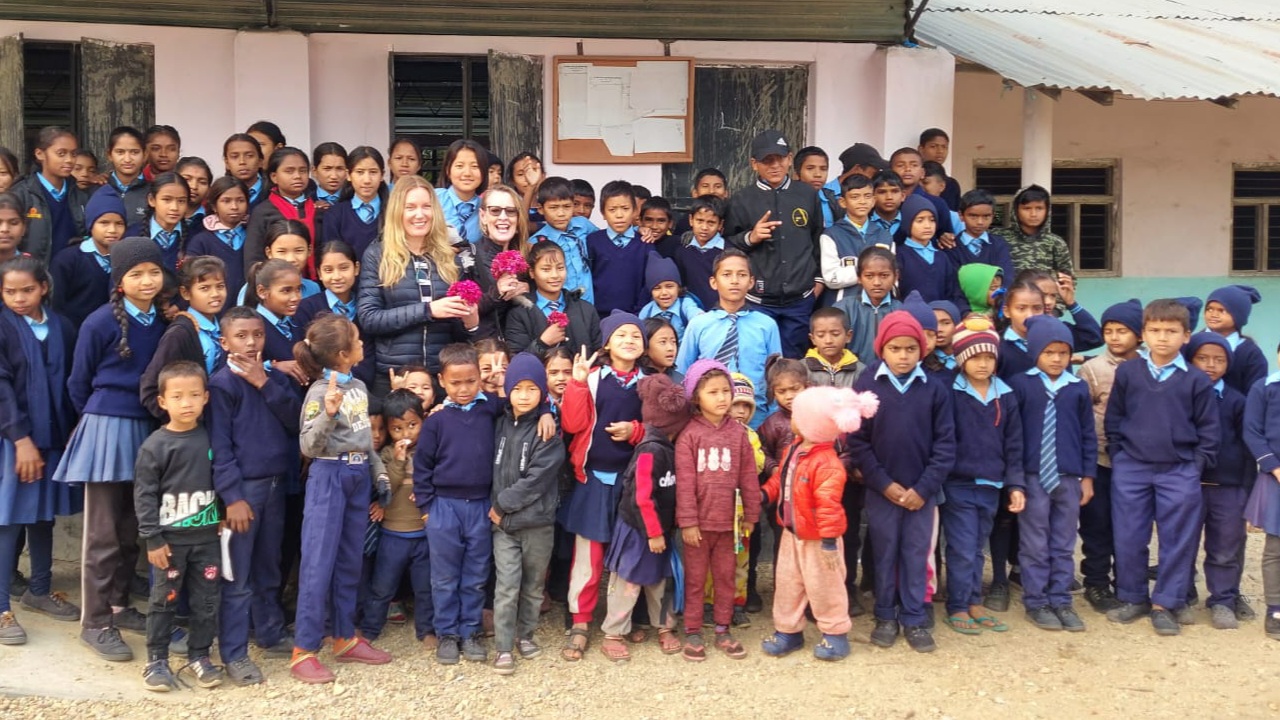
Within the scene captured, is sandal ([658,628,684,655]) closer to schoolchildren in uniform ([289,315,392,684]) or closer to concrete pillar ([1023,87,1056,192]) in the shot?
schoolchildren in uniform ([289,315,392,684])

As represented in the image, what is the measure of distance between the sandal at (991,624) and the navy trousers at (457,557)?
2.06 metres

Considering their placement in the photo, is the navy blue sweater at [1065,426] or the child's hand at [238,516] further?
the navy blue sweater at [1065,426]

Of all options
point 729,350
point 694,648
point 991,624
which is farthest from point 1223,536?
point 694,648

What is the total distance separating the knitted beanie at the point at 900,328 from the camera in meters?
4.58

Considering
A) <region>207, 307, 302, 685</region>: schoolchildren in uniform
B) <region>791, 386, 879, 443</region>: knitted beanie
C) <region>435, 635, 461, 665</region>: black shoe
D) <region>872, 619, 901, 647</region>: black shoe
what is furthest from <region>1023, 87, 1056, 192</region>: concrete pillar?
<region>207, 307, 302, 685</region>: schoolchildren in uniform

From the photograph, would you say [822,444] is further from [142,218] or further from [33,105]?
[33,105]

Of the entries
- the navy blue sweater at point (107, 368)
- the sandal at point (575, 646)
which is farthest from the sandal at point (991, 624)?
the navy blue sweater at point (107, 368)

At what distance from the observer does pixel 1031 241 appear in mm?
6508

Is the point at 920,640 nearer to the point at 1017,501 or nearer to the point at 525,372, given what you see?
the point at 1017,501

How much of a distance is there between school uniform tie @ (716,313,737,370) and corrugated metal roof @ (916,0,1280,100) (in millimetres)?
2886

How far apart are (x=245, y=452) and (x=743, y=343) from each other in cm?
210

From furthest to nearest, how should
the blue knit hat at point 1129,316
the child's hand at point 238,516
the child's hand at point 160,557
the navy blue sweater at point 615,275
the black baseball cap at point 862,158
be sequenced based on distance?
the black baseball cap at point 862,158 < the navy blue sweater at point 615,275 < the blue knit hat at point 1129,316 < the child's hand at point 238,516 < the child's hand at point 160,557

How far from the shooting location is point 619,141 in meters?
7.35

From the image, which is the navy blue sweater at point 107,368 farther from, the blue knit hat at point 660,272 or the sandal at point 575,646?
the blue knit hat at point 660,272
